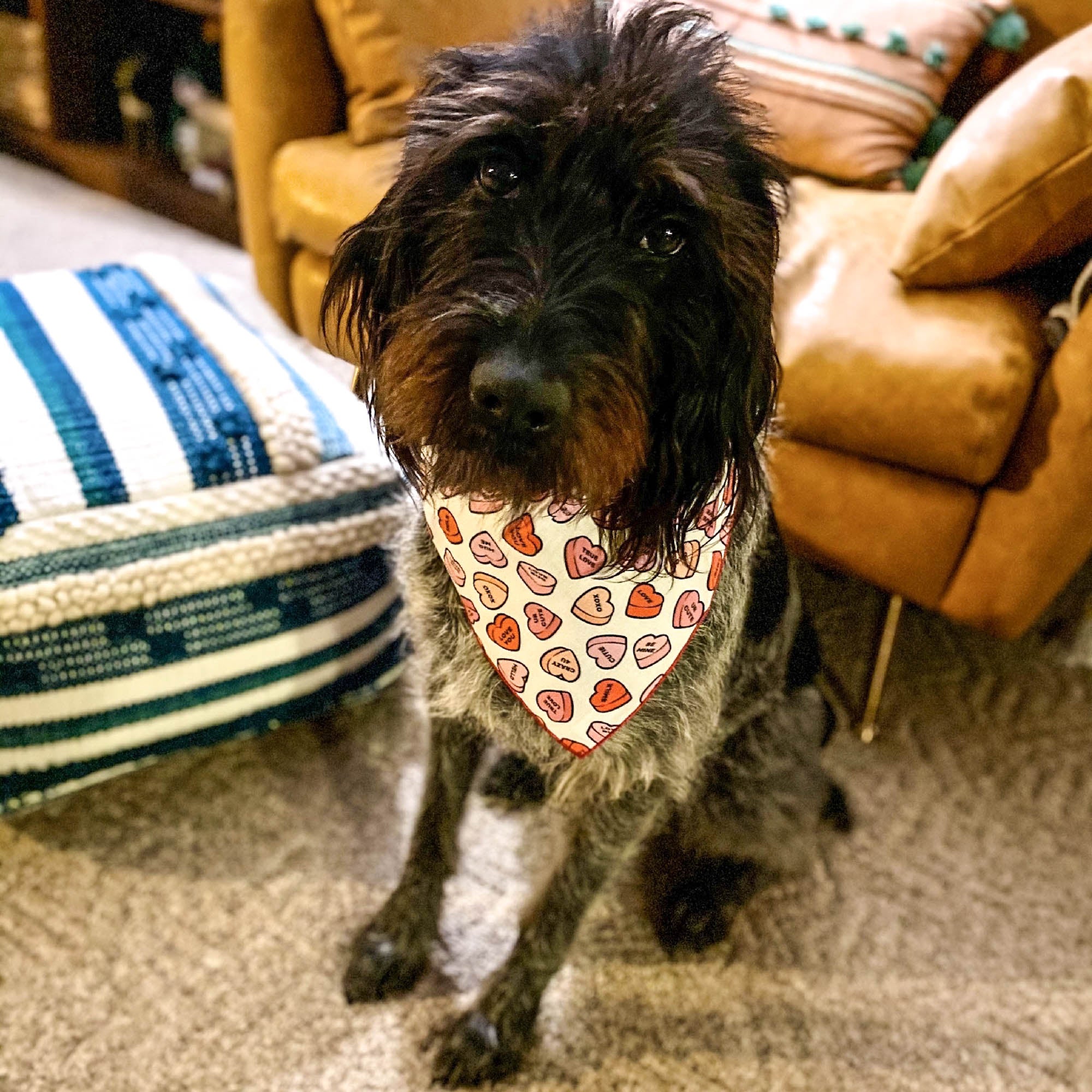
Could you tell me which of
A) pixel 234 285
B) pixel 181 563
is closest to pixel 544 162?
pixel 181 563

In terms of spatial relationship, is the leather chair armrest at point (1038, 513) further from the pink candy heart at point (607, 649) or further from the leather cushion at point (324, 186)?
the leather cushion at point (324, 186)

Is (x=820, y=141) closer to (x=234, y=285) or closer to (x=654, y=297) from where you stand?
(x=654, y=297)

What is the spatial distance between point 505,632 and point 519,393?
0.38m

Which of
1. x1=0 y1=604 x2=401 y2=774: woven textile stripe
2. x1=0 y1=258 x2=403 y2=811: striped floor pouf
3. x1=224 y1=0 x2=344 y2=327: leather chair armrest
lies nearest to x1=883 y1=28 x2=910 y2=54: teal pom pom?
x1=224 y1=0 x2=344 y2=327: leather chair armrest

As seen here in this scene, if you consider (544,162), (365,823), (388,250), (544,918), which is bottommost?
(365,823)

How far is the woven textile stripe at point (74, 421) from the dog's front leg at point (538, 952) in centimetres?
74

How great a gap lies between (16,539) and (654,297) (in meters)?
0.85

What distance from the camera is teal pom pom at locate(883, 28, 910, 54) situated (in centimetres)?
178

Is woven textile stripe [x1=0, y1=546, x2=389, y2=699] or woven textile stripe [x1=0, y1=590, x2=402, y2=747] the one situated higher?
woven textile stripe [x1=0, y1=546, x2=389, y2=699]

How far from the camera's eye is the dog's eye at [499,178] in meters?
0.82

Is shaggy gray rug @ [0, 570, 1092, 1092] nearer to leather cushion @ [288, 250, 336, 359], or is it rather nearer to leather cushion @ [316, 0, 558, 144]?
leather cushion @ [288, 250, 336, 359]

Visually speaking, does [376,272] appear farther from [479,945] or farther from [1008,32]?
[1008,32]

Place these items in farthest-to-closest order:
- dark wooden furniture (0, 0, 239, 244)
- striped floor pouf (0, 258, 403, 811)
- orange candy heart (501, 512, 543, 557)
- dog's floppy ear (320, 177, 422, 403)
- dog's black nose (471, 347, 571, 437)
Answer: dark wooden furniture (0, 0, 239, 244)
striped floor pouf (0, 258, 403, 811)
orange candy heart (501, 512, 543, 557)
dog's floppy ear (320, 177, 422, 403)
dog's black nose (471, 347, 571, 437)

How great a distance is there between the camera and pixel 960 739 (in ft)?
5.69
